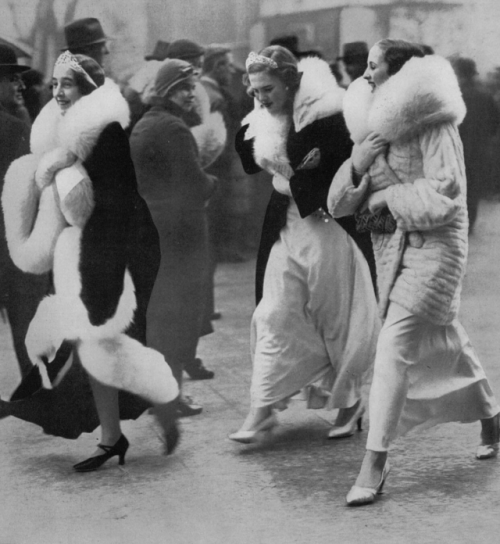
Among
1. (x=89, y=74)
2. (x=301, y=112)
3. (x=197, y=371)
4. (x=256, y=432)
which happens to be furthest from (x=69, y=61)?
(x=256, y=432)

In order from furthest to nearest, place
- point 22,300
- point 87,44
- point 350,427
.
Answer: point 350,427
point 22,300
point 87,44

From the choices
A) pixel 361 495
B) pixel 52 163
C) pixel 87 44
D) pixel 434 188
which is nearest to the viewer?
pixel 434 188

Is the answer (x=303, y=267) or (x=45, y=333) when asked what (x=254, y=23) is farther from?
(x=45, y=333)

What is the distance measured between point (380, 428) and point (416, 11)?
5.62ft

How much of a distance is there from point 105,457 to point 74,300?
0.67m

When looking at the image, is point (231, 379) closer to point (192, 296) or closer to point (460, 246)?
point (192, 296)

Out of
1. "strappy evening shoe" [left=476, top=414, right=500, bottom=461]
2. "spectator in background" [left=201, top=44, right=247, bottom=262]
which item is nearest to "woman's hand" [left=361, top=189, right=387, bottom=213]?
"spectator in background" [left=201, top=44, right=247, bottom=262]

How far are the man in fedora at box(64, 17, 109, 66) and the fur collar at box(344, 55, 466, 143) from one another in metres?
1.11

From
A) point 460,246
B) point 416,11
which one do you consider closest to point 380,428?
point 460,246

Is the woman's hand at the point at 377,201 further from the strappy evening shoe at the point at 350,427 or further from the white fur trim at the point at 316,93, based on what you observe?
the strappy evening shoe at the point at 350,427

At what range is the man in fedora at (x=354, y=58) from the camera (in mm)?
4559

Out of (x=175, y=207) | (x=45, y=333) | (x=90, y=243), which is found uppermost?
(x=175, y=207)

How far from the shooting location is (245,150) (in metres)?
4.72

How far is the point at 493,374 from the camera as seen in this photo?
5055 millimetres
